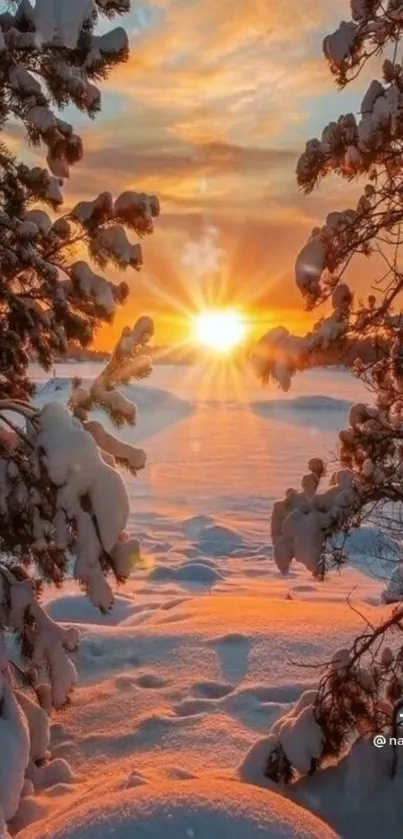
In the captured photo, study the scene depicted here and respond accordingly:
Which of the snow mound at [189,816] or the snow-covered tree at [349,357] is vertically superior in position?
the snow-covered tree at [349,357]

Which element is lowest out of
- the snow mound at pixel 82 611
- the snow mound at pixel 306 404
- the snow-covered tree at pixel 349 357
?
the snow mound at pixel 82 611

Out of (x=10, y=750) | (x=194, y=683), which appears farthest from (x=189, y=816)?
(x=194, y=683)

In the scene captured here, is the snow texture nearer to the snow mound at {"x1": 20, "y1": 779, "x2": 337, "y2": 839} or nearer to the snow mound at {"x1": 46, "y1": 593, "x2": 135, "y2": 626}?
the snow mound at {"x1": 20, "y1": 779, "x2": 337, "y2": 839}

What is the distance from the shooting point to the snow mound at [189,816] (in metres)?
3.26

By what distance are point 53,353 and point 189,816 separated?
3385mm

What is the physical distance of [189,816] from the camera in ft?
10.9

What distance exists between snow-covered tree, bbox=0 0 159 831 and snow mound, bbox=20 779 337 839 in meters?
0.98

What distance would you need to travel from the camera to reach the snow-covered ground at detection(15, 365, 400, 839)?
3479 mm

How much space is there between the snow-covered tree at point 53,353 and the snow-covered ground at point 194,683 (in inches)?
32.3

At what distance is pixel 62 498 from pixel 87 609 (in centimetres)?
806

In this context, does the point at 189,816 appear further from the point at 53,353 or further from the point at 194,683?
the point at 194,683

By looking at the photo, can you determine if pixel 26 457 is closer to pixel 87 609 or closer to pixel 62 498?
pixel 62 498

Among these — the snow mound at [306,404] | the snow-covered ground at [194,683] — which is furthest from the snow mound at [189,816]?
the snow mound at [306,404]

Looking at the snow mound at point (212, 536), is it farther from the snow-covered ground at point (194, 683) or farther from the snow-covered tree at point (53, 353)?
the snow-covered tree at point (53, 353)
